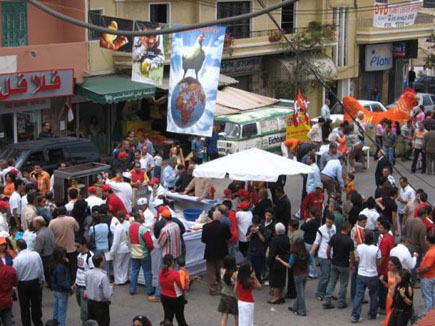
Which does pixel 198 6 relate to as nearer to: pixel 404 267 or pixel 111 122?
pixel 111 122

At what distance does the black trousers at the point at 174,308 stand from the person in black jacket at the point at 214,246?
2067 mm

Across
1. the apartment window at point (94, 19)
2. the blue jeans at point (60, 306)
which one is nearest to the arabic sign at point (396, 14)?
the apartment window at point (94, 19)

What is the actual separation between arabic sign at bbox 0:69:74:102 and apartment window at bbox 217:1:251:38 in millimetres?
8664

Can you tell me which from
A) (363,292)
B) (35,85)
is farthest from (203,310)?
(35,85)

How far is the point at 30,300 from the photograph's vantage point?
1505 cm

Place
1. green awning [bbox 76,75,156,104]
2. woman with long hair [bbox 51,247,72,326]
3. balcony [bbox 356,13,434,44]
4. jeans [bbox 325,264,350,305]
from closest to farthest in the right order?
woman with long hair [bbox 51,247,72,326] → jeans [bbox 325,264,350,305] → green awning [bbox 76,75,156,104] → balcony [bbox 356,13,434,44]

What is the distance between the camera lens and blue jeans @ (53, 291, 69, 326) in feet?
48.1

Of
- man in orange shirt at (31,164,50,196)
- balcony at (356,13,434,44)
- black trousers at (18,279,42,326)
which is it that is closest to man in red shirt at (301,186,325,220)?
man in orange shirt at (31,164,50,196)

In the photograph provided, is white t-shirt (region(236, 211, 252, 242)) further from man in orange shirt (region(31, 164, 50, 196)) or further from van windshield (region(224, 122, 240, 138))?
van windshield (region(224, 122, 240, 138))

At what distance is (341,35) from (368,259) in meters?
24.8

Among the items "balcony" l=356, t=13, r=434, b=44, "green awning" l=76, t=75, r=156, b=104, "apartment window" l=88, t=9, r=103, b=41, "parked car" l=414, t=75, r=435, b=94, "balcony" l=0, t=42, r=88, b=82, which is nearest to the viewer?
"balcony" l=0, t=42, r=88, b=82

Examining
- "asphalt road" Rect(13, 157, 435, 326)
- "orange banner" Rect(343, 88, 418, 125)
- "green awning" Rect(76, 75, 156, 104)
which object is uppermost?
"green awning" Rect(76, 75, 156, 104)

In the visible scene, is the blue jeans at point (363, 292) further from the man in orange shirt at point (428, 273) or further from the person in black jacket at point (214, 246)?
the person in black jacket at point (214, 246)

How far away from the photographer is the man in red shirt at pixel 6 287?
14039 millimetres
